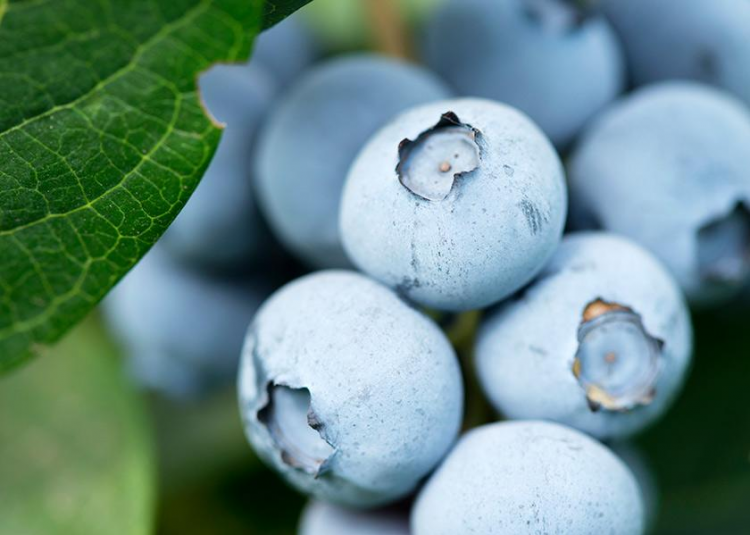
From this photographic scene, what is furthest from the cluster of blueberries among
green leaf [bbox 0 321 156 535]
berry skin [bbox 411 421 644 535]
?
green leaf [bbox 0 321 156 535]

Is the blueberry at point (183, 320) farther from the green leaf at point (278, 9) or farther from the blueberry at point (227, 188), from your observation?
the green leaf at point (278, 9)

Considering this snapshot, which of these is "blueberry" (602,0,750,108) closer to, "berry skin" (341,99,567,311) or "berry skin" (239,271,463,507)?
"berry skin" (341,99,567,311)

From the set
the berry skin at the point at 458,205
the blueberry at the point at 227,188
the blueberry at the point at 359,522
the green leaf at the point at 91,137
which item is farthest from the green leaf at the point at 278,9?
the blueberry at the point at 359,522

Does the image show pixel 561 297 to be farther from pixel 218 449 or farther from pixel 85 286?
pixel 218 449

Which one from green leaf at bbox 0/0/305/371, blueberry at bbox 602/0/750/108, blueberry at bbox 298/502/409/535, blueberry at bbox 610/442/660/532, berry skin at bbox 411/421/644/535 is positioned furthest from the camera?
blueberry at bbox 602/0/750/108

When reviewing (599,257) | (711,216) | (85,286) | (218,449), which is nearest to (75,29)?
(85,286)
